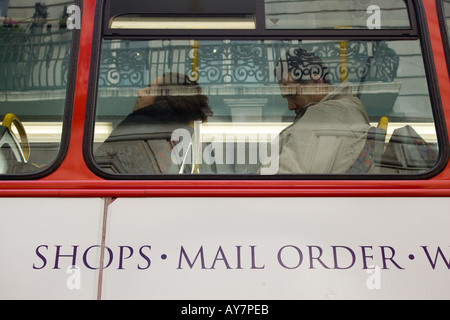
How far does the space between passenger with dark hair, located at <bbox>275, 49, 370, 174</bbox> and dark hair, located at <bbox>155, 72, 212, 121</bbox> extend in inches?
16.3

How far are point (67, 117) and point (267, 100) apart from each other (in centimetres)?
100

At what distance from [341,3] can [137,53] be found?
42.8 inches

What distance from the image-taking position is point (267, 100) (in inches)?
117

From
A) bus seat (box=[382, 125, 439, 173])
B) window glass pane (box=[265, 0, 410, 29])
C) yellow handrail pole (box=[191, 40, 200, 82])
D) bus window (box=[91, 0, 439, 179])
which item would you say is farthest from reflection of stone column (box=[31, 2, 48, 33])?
bus seat (box=[382, 125, 439, 173])

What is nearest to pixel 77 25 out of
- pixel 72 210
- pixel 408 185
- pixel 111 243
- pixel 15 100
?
pixel 15 100

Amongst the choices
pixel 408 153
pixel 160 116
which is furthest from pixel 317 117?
pixel 160 116

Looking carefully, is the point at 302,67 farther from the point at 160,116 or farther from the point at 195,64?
the point at 160,116

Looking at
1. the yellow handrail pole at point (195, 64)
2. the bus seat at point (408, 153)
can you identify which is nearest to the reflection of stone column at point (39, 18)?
the yellow handrail pole at point (195, 64)

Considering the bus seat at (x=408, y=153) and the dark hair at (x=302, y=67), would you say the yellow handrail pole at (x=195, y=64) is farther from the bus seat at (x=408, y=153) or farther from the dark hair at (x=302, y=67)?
the bus seat at (x=408, y=153)

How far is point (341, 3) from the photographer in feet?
9.94

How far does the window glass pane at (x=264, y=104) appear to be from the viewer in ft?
9.48

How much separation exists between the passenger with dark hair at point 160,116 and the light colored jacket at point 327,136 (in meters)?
0.46

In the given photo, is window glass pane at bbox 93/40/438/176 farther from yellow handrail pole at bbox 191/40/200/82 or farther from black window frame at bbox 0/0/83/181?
black window frame at bbox 0/0/83/181

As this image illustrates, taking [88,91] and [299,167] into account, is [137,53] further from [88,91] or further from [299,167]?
[299,167]
